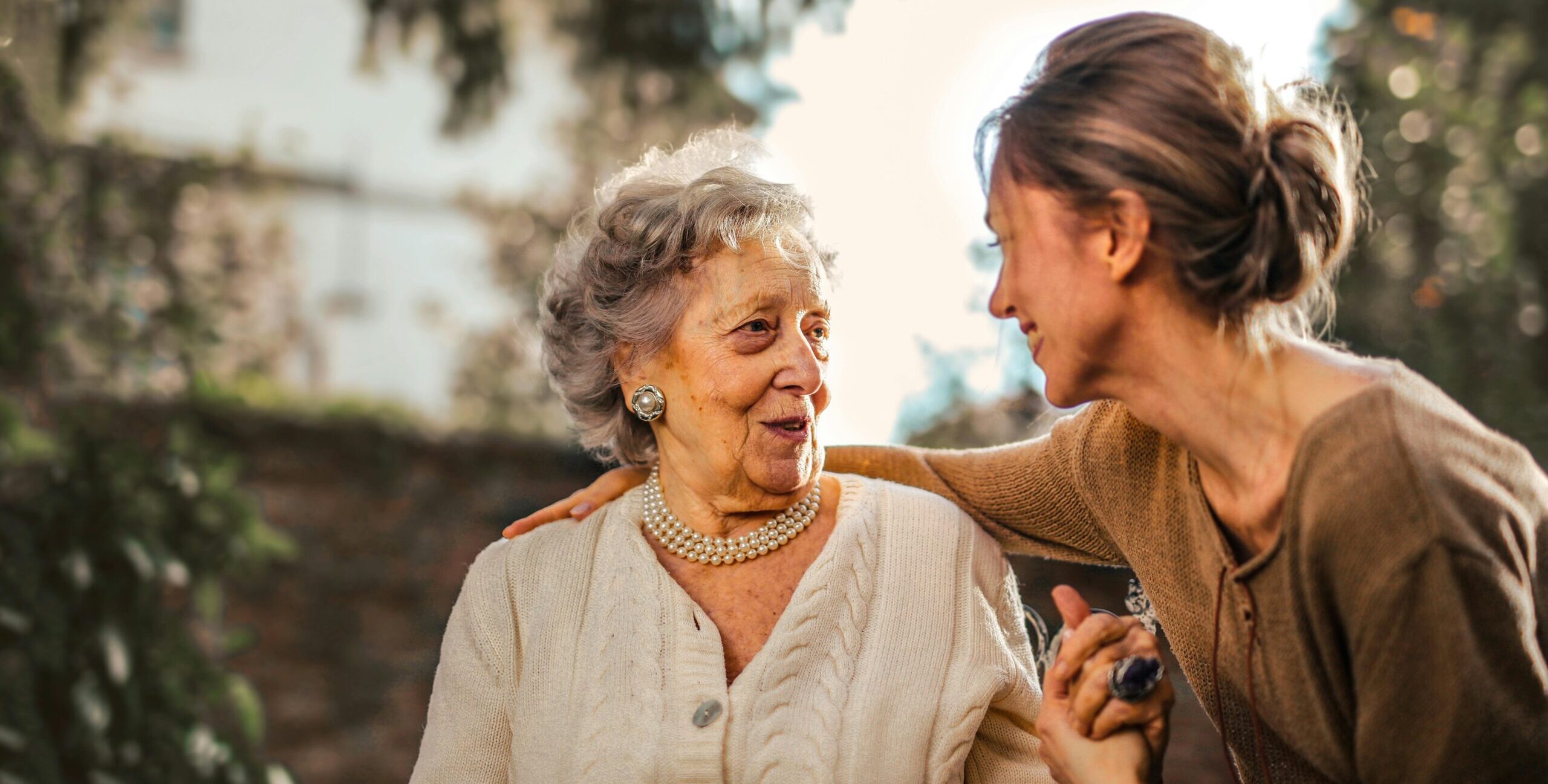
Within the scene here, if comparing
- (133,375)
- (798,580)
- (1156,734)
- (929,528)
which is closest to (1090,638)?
(1156,734)

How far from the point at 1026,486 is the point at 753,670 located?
0.60m

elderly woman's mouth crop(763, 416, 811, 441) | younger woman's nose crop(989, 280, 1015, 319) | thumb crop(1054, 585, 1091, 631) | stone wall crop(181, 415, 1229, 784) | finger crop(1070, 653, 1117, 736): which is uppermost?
younger woman's nose crop(989, 280, 1015, 319)

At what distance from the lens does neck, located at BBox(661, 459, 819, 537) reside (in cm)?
228

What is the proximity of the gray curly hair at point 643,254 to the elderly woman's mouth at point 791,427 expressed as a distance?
0.26 metres

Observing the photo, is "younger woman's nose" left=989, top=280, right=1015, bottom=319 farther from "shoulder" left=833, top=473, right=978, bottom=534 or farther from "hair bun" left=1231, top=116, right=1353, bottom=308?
"shoulder" left=833, top=473, right=978, bottom=534

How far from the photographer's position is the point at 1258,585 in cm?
177

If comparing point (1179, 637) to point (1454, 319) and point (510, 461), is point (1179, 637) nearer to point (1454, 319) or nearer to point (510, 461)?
point (1454, 319)

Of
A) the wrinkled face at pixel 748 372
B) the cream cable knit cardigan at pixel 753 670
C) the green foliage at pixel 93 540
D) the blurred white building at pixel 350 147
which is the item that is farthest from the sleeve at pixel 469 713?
the blurred white building at pixel 350 147

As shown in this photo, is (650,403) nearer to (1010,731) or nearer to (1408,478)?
(1010,731)

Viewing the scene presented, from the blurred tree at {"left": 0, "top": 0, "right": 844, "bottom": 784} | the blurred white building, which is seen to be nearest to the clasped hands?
the blurred tree at {"left": 0, "top": 0, "right": 844, "bottom": 784}

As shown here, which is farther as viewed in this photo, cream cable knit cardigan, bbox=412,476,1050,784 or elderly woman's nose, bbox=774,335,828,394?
elderly woman's nose, bbox=774,335,828,394

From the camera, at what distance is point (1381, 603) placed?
156 centimetres

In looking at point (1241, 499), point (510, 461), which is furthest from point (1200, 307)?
point (510, 461)

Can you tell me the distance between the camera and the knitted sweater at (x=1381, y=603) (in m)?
1.53
